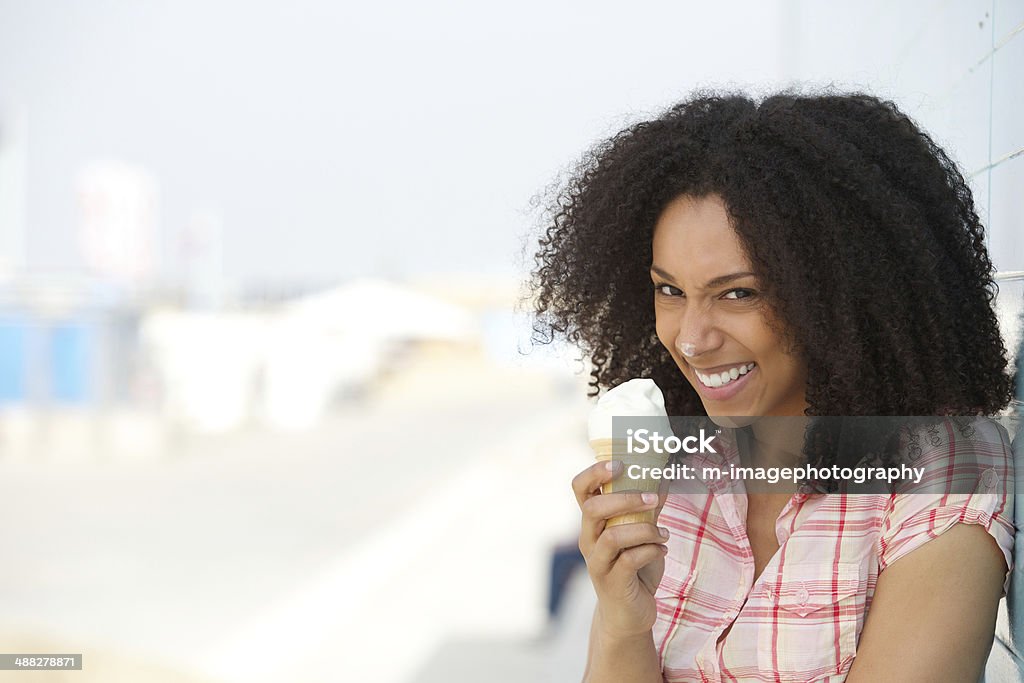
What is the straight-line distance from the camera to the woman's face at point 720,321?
1.15m

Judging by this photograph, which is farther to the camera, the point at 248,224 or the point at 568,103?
the point at 248,224

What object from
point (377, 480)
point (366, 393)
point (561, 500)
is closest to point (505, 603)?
point (561, 500)

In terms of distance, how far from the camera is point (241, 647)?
263 inches

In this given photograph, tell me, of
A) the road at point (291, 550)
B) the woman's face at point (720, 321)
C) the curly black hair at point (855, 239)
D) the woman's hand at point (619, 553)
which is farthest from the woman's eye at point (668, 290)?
the road at point (291, 550)

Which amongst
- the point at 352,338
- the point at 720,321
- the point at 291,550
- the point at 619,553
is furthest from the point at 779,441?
the point at 352,338

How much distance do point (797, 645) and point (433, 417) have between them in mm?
19633

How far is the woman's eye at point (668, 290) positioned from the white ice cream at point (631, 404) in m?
0.12

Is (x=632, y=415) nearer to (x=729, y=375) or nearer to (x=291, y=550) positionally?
(x=729, y=375)

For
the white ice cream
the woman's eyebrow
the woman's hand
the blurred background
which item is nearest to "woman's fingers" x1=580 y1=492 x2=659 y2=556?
the woman's hand

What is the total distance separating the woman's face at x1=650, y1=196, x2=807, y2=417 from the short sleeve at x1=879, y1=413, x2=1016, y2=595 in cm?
17

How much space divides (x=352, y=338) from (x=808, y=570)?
19.0 m

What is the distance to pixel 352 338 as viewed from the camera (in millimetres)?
19766

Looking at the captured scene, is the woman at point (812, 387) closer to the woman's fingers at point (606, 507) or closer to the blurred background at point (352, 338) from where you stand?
the woman's fingers at point (606, 507)

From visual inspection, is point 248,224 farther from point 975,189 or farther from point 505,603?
point 975,189
